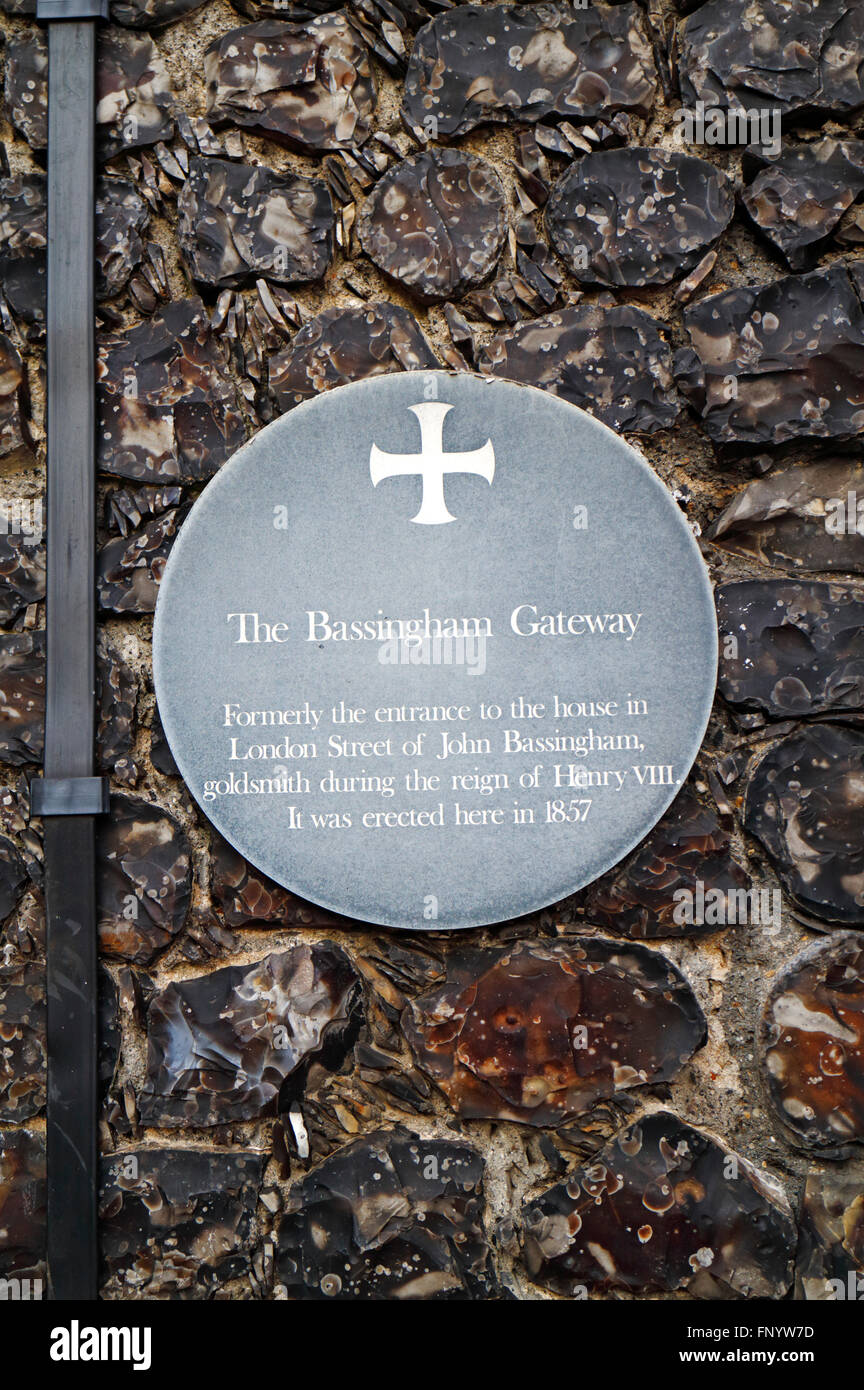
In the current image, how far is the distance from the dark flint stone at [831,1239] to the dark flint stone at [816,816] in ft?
1.45

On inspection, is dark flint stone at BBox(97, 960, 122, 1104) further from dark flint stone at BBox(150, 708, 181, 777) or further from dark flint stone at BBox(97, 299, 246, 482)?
dark flint stone at BBox(97, 299, 246, 482)

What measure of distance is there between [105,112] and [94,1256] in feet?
6.66

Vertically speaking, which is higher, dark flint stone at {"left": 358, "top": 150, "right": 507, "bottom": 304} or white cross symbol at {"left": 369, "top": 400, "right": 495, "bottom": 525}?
dark flint stone at {"left": 358, "top": 150, "right": 507, "bottom": 304}

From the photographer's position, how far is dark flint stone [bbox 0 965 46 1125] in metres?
1.66

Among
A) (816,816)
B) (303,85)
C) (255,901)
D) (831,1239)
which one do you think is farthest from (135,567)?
(831,1239)

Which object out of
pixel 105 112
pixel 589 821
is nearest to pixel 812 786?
pixel 589 821

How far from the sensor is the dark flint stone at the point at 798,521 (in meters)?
1.68

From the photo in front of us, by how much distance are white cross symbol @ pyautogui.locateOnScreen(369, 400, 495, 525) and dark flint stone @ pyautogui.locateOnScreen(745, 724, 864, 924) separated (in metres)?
0.71

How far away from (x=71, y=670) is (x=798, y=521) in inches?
51.7

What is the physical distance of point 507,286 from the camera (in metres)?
1.71

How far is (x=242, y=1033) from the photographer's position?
1.63 metres

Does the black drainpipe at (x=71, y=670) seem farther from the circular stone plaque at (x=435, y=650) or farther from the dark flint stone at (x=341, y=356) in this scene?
→ the dark flint stone at (x=341, y=356)

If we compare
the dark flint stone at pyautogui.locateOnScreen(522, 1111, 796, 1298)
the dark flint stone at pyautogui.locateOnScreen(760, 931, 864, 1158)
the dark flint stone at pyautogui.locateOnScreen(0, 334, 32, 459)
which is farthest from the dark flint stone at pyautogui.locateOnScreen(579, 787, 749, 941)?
the dark flint stone at pyautogui.locateOnScreen(0, 334, 32, 459)

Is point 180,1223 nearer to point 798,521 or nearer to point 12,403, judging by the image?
point 12,403
